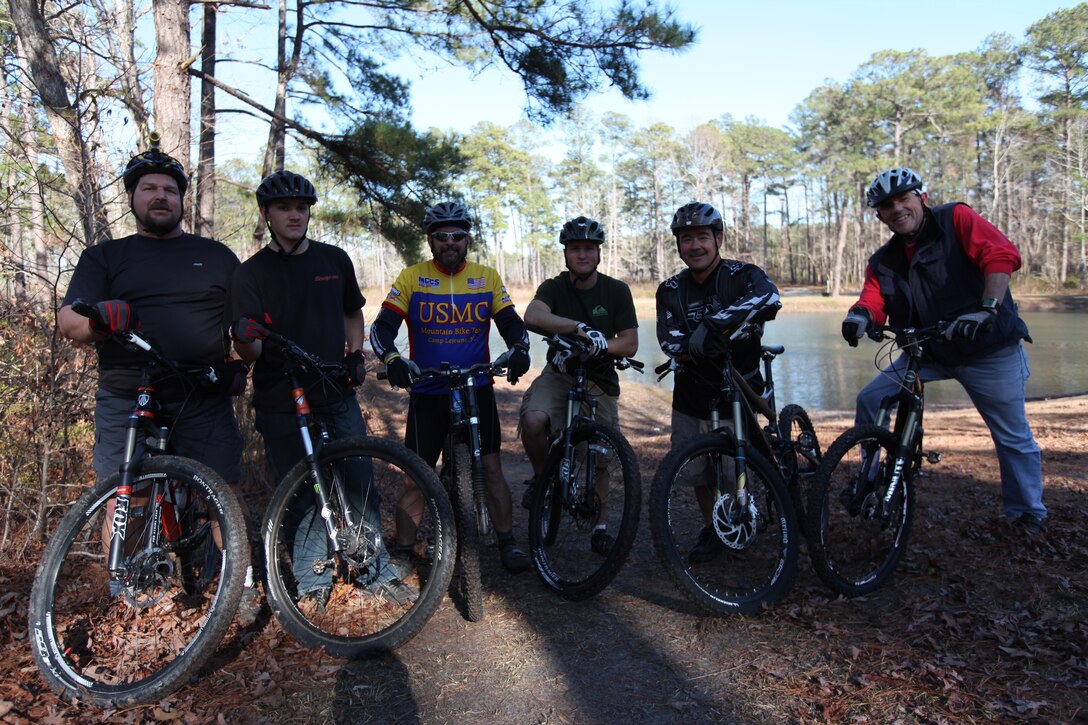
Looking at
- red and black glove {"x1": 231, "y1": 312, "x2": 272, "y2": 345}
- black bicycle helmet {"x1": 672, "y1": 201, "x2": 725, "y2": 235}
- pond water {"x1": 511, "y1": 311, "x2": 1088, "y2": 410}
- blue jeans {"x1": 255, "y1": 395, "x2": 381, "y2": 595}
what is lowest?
pond water {"x1": 511, "y1": 311, "x2": 1088, "y2": 410}

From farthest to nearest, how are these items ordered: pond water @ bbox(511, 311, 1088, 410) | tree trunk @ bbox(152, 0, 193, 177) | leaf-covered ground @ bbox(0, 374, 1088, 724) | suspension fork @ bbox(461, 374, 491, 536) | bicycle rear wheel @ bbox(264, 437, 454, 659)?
1. pond water @ bbox(511, 311, 1088, 410)
2. tree trunk @ bbox(152, 0, 193, 177)
3. suspension fork @ bbox(461, 374, 491, 536)
4. bicycle rear wheel @ bbox(264, 437, 454, 659)
5. leaf-covered ground @ bbox(0, 374, 1088, 724)

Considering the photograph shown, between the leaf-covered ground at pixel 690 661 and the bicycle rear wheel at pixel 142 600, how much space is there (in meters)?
0.12

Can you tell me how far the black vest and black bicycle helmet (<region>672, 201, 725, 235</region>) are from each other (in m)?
1.00

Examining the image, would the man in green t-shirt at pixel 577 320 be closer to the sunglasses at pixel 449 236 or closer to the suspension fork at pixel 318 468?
the sunglasses at pixel 449 236

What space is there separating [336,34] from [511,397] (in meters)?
7.61

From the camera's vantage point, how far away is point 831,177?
5378cm

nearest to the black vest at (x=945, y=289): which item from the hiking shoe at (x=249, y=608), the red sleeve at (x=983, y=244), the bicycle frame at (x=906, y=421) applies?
the red sleeve at (x=983, y=244)

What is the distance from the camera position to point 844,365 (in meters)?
22.4

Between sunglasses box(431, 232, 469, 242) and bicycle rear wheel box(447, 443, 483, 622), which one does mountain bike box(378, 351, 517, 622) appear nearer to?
bicycle rear wheel box(447, 443, 483, 622)

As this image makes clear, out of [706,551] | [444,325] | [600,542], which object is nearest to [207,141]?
[444,325]

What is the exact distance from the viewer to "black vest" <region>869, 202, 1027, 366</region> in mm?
3992

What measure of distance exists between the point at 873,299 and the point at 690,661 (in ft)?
8.06

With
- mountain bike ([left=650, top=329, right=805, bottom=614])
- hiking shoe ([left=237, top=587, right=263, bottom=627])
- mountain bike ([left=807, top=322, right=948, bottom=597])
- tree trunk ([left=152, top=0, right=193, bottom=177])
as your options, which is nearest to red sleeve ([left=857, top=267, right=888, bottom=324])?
mountain bike ([left=807, top=322, right=948, bottom=597])

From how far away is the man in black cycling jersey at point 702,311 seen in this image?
3.84 m
